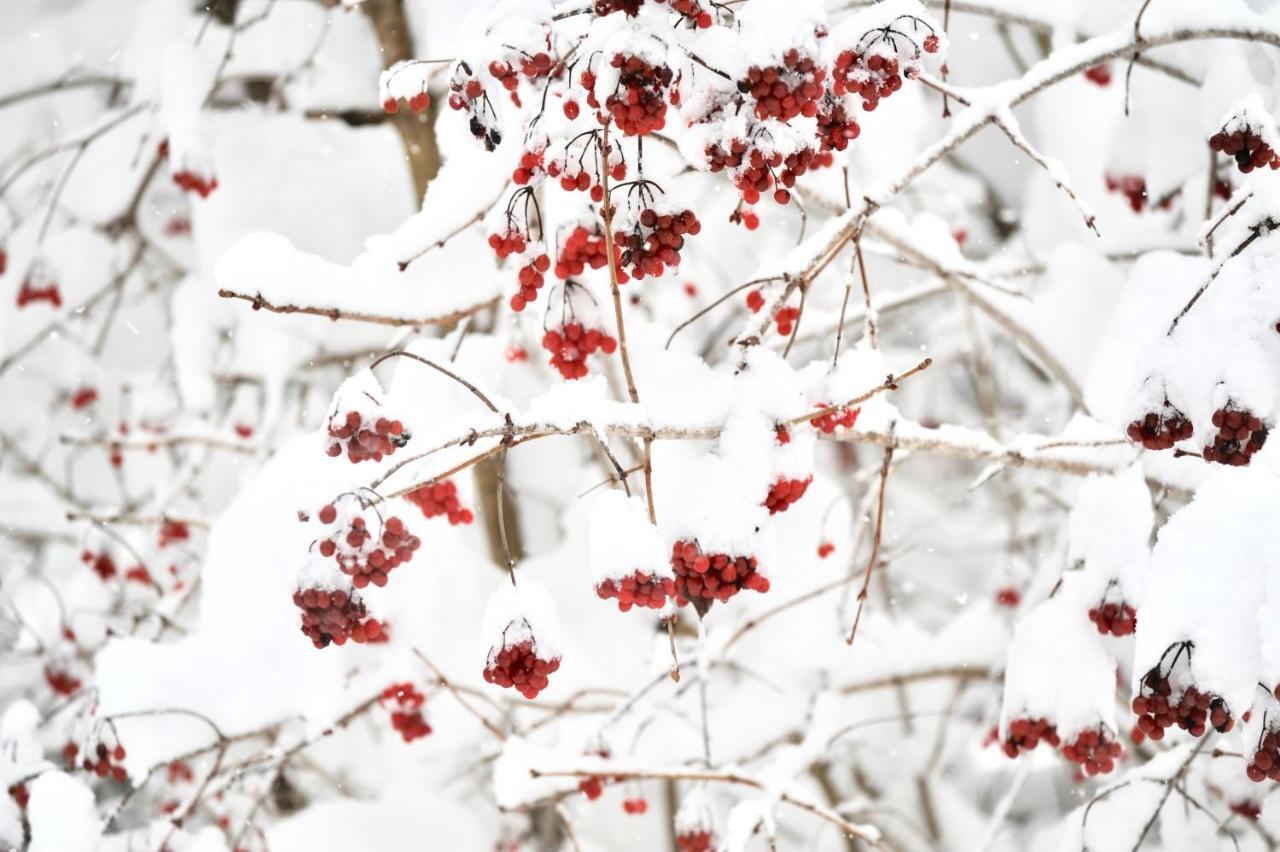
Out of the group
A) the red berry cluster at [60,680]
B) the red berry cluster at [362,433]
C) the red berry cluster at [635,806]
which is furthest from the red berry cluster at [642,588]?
the red berry cluster at [60,680]

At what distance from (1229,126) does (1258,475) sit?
56 cm

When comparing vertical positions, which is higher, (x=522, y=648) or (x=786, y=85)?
(x=786, y=85)

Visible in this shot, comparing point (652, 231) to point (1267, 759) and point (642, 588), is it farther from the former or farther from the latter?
point (1267, 759)

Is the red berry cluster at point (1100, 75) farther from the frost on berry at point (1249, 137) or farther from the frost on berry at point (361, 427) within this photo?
the frost on berry at point (361, 427)

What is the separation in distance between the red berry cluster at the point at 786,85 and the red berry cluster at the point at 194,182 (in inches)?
77.9

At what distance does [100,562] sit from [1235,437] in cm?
336

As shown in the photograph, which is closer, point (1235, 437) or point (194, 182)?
point (1235, 437)

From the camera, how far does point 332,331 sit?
3.36 metres

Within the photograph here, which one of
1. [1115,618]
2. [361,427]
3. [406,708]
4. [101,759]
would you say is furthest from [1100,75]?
[101,759]

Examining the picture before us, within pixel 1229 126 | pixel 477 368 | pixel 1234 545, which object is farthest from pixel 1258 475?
pixel 477 368

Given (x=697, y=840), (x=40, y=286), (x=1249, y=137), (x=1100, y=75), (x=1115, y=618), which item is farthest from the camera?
(x=40, y=286)

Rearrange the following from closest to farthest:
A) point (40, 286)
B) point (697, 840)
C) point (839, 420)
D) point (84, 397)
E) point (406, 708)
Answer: point (839, 420) → point (697, 840) → point (406, 708) → point (40, 286) → point (84, 397)

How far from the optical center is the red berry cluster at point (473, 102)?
1409 mm

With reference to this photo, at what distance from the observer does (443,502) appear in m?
1.95
